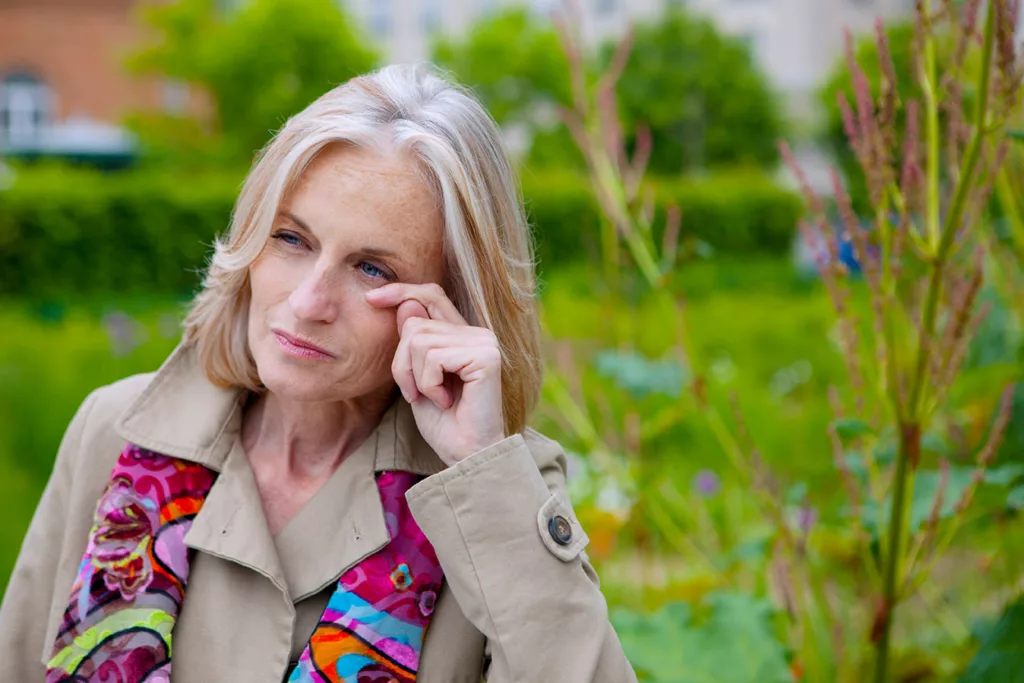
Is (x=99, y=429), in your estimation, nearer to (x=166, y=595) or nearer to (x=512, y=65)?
(x=166, y=595)

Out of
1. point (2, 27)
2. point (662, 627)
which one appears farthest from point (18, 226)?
point (2, 27)

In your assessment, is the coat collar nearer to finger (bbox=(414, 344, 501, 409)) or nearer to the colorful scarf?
the colorful scarf

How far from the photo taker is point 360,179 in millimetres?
1501

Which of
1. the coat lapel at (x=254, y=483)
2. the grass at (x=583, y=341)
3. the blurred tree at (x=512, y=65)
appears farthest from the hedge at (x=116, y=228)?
the blurred tree at (x=512, y=65)

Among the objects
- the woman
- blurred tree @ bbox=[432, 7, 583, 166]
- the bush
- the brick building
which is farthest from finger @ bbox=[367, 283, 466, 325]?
the brick building

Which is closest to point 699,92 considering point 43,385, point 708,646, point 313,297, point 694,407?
point 43,385

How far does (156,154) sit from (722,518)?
907 inches

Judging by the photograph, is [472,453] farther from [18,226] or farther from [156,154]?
[156,154]

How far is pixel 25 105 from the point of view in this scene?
128 feet

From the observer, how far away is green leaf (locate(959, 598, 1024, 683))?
1.82 meters

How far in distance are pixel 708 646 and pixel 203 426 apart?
1234 mm

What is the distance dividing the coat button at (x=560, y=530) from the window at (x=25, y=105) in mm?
41078

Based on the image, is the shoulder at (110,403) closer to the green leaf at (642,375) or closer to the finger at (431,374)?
the finger at (431,374)

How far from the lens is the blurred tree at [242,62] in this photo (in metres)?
24.6
